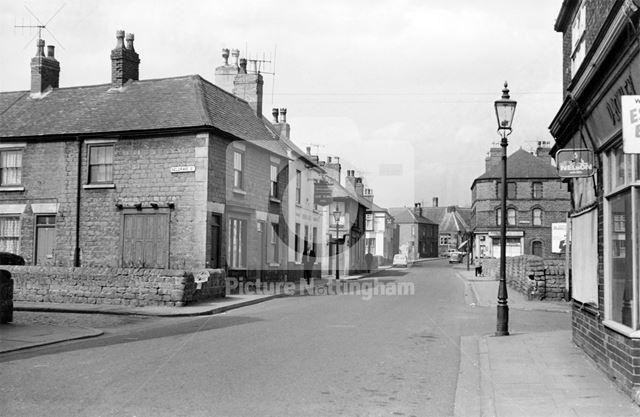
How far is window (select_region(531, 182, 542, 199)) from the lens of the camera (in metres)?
69.3

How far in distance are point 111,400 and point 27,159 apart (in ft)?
68.7

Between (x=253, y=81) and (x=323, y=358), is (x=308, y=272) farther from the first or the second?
(x=323, y=358)

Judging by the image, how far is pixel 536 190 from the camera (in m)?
69.4

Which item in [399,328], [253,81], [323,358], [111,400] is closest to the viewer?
[111,400]

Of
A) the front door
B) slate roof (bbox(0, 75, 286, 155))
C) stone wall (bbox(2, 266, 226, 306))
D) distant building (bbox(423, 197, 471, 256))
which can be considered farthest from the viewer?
distant building (bbox(423, 197, 471, 256))

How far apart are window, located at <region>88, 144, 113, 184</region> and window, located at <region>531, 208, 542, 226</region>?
54264 millimetres

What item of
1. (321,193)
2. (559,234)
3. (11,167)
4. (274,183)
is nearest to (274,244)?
(274,183)

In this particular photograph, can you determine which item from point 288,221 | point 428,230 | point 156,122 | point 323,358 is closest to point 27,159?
point 156,122

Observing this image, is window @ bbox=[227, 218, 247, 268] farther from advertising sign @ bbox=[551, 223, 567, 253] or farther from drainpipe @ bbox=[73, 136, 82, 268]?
advertising sign @ bbox=[551, 223, 567, 253]

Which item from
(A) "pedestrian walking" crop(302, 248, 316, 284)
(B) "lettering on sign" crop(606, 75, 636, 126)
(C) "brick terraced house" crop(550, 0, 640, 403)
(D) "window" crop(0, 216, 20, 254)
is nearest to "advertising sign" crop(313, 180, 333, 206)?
(A) "pedestrian walking" crop(302, 248, 316, 284)

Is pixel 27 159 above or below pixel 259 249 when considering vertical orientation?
above

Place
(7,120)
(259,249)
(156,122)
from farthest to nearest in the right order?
(259,249), (7,120), (156,122)

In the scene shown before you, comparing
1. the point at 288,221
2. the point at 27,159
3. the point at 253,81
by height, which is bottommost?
the point at 288,221

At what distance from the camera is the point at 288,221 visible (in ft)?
109
